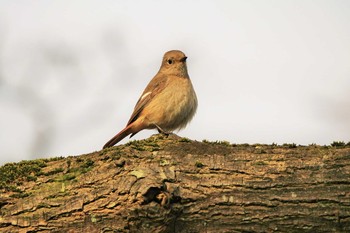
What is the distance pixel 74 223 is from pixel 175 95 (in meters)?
3.97

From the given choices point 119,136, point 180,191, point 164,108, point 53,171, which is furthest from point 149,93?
point 180,191

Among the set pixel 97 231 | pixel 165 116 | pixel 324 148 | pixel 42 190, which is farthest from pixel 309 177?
pixel 165 116

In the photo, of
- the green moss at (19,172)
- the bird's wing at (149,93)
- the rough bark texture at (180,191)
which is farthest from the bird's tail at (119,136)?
the rough bark texture at (180,191)

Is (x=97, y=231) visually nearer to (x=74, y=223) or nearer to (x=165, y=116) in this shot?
(x=74, y=223)

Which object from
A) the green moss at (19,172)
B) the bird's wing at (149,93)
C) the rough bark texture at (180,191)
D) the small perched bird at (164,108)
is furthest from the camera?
the bird's wing at (149,93)

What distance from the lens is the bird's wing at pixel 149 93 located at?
8.01m

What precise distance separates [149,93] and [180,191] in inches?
162

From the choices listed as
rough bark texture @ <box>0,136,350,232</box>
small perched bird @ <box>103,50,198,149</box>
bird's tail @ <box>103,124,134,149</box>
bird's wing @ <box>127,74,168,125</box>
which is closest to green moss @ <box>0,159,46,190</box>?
rough bark texture @ <box>0,136,350,232</box>

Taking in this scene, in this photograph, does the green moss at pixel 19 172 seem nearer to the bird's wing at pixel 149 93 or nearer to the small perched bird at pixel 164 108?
the small perched bird at pixel 164 108

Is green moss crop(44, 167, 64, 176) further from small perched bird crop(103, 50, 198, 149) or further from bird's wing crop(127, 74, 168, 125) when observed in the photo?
bird's wing crop(127, 74, 168, 125)

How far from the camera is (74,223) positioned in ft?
13.5

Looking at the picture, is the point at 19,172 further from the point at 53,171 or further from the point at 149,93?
the point at 149,93

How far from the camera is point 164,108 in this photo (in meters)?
7.74

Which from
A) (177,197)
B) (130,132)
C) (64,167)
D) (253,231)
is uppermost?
(130,132)
